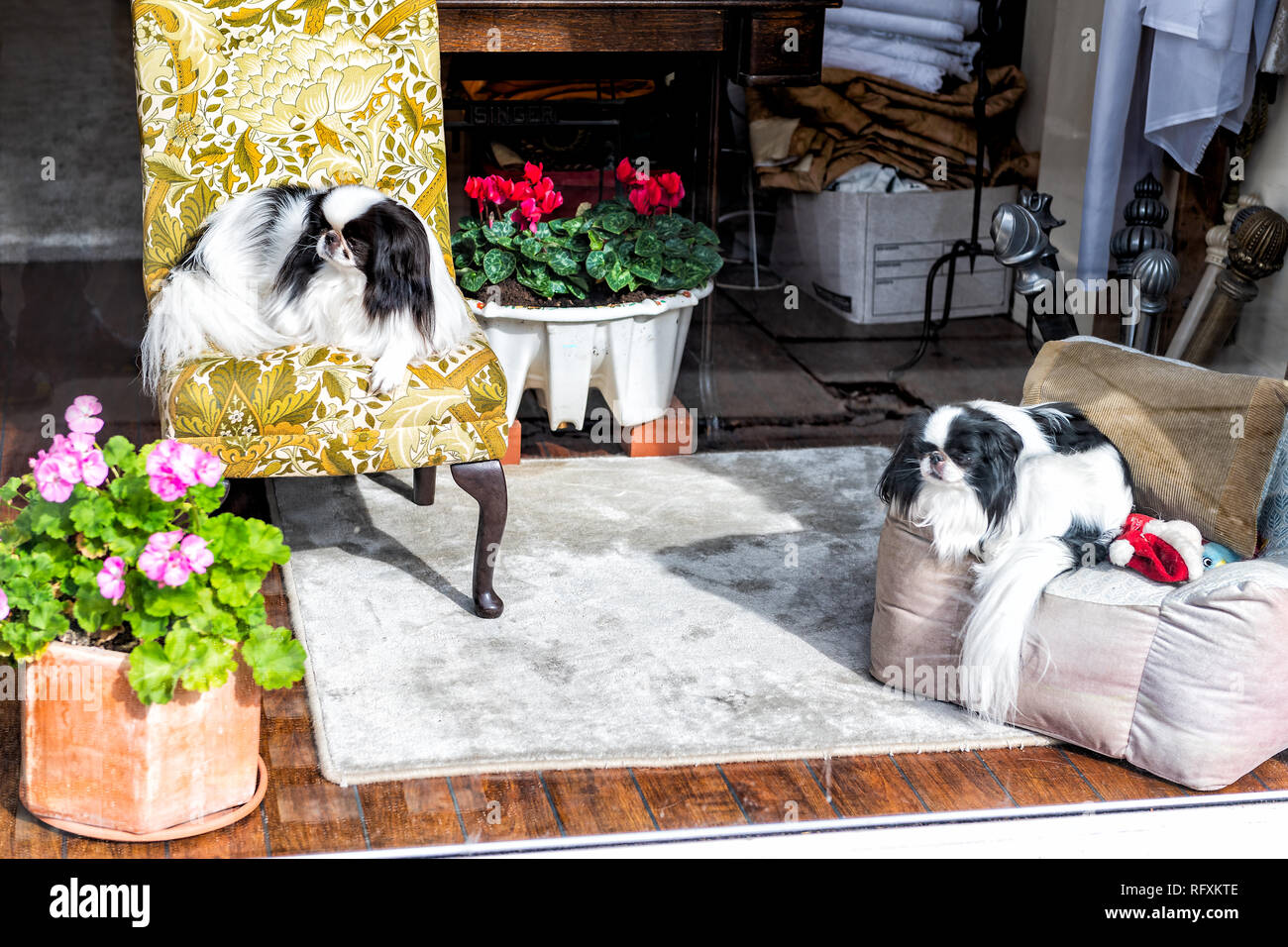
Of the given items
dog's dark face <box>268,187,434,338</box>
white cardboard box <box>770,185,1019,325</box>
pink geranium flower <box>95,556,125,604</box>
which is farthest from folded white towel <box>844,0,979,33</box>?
pink geranium flower <box>95,556,125,604</box>

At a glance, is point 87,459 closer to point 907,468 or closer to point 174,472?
point 174,472

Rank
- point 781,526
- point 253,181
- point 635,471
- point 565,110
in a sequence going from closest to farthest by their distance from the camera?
point 253,181
point 781,526
point 635,471
point 565,110

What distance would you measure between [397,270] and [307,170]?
1.43 ft

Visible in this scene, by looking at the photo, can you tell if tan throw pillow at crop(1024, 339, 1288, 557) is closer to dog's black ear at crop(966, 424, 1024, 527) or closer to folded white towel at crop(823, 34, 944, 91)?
dog's black ear at crop(966, 424, 1024, 527)

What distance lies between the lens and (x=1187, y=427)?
230 centimetres

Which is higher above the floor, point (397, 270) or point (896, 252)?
point (397, 270)

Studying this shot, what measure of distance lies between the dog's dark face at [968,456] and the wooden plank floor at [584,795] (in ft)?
1.33

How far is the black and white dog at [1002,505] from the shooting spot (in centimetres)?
204

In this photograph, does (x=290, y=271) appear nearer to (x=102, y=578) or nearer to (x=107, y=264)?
(x=102, y=578)

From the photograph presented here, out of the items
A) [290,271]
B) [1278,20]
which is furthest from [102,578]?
[1278,20]

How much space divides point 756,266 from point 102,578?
339 cm

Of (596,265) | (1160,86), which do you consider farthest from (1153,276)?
(596,265)
